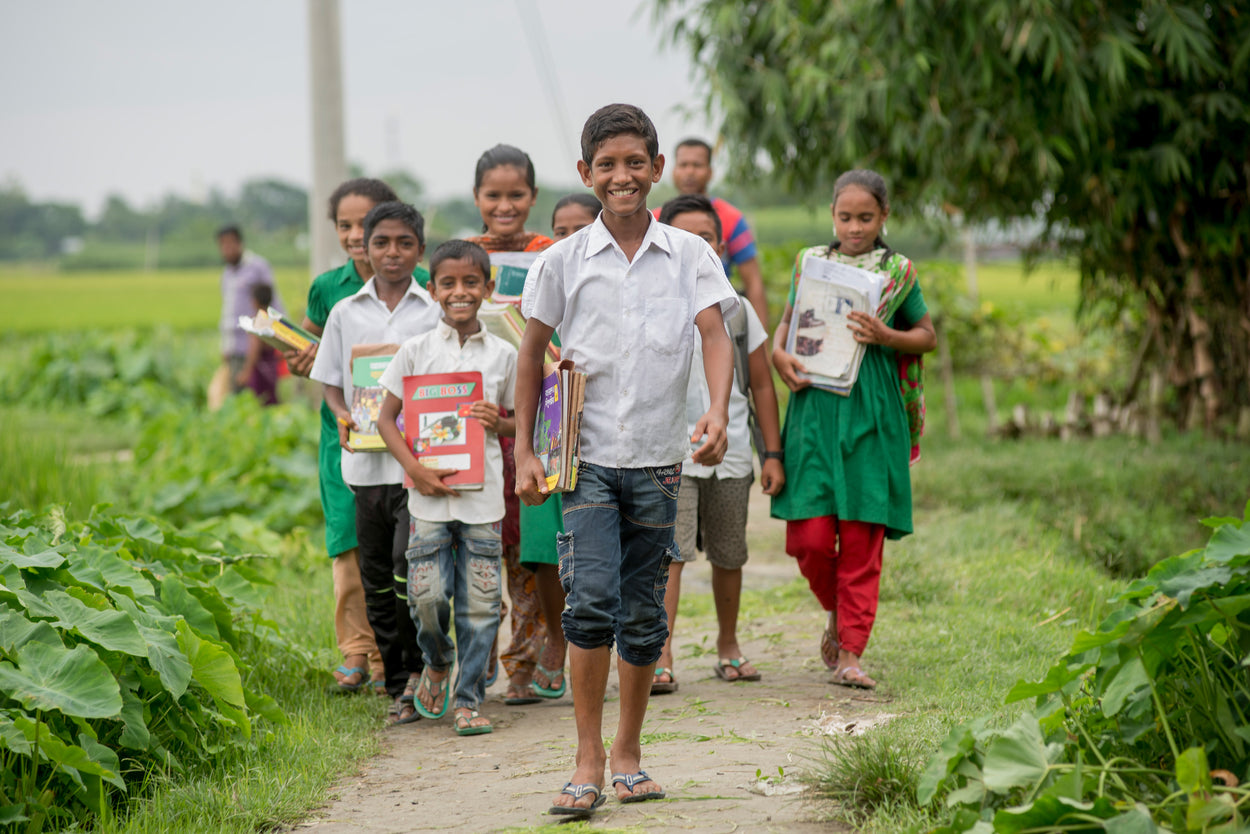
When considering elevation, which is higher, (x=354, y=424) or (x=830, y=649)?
(x=354, y=424)

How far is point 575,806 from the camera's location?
3.17 meters

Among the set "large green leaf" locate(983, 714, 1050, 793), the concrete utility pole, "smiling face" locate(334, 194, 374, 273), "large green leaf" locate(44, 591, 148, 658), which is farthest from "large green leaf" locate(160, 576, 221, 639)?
the concrete utility pole

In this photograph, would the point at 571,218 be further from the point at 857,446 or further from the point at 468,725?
the point at 468,725

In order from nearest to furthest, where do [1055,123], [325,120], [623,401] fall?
1. [623,401]
2. [1055,123]
3. [325,120]

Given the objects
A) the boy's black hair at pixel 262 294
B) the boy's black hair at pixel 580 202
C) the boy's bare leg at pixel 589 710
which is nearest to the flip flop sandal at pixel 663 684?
A: the boy's bare leg at pixel 589 710

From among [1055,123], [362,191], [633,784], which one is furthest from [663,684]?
[1055,123]

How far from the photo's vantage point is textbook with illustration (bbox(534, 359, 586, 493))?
11.0ft

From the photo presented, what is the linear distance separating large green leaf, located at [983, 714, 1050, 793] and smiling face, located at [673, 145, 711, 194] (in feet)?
12.7

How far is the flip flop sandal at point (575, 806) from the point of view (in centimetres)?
318

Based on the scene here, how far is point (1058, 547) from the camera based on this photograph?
22.1 ft

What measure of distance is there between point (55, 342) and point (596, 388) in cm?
1463

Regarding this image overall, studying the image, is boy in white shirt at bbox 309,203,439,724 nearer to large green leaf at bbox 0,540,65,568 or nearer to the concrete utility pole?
large green leaf at bbox 0,540,65,568

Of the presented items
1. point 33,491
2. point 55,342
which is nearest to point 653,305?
point 33,491

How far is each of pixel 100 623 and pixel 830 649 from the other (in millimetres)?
2603
